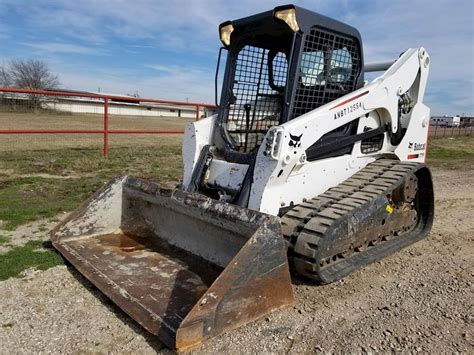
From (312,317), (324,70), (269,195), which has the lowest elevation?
(312,317)

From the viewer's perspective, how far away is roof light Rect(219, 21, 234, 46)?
489 cm

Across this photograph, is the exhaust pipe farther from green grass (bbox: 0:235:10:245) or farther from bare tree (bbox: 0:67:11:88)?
bare tree (bbox: 0:67:11:88)

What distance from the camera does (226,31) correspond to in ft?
16.1

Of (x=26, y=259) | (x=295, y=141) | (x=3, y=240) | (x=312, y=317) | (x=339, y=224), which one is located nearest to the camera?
(x=312, y=317)

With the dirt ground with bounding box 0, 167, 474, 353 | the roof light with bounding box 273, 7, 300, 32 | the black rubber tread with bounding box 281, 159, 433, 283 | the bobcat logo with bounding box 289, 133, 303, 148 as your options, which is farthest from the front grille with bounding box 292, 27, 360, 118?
the dirt ground with bounding box 0, 167, 474, 353

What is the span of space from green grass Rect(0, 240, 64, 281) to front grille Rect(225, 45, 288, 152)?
2198 millimetres

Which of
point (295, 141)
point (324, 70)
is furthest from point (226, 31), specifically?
point (295, 141)

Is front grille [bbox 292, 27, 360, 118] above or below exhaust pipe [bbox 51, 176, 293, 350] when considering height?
above

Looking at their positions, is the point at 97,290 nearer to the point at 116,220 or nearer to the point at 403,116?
the point at 116,220

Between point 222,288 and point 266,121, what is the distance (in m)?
2.52

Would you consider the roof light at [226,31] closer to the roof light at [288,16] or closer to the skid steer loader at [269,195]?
the skid steer loader at [269,195]

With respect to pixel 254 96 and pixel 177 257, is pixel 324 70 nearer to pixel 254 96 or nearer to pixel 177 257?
pixel 254 96

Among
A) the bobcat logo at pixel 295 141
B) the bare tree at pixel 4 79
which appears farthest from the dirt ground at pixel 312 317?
the bare tree at pixel 4 79

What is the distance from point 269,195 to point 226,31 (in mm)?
2012
